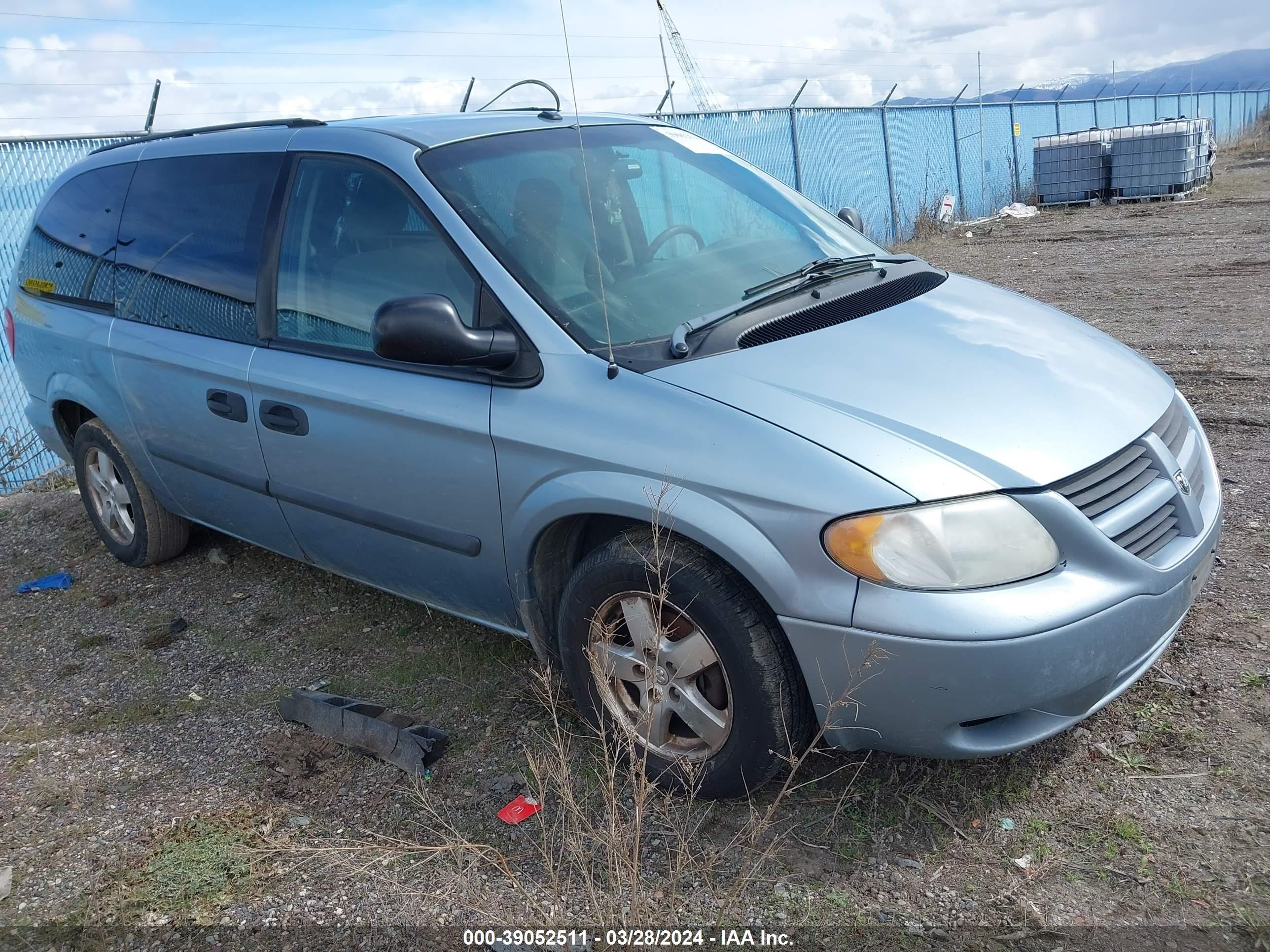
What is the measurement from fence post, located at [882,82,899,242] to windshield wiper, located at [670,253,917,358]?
14.1 metres

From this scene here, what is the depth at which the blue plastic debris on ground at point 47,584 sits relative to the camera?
493 centimetres

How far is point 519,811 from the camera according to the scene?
2818mm

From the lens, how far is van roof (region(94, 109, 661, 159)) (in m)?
3.39

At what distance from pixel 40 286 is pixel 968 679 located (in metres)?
4.53

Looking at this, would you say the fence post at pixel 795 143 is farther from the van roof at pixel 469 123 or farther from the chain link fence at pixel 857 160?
the van roof at pixel 469 123

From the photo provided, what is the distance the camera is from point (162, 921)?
2.55 meters

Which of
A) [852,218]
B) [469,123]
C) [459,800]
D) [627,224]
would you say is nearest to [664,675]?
[459,800]

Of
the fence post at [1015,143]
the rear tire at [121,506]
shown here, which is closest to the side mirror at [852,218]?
the rear tire at [121,506]

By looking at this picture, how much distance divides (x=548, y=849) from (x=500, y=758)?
1.78ft

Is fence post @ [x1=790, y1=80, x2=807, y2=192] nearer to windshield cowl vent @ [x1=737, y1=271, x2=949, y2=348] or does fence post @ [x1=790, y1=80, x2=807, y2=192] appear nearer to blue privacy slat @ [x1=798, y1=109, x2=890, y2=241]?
blue privacy slat @ [x1=798, y1=109, x2=890, y2=241]

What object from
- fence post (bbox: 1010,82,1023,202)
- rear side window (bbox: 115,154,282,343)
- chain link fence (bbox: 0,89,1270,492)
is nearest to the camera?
rear side window (bbox: 115,154,282,343)

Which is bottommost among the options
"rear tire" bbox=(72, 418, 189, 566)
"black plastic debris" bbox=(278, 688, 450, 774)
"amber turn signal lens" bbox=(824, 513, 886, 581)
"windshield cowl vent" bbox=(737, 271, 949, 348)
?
"black plastic debris" bbox=(278, 688, 450, 774)

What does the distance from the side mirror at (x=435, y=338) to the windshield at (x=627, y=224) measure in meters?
0.20

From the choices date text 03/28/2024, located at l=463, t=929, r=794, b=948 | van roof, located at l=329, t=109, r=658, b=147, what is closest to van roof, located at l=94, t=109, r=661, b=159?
van roof, located at l=329, t=109, r=658, b=147
